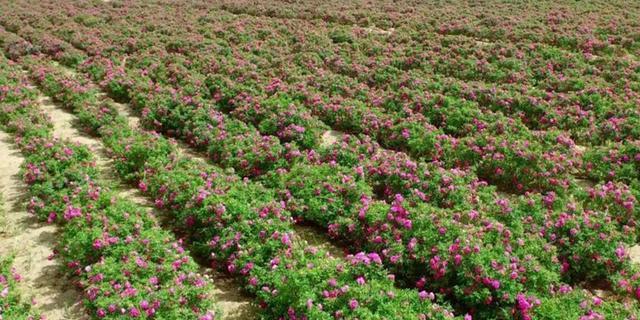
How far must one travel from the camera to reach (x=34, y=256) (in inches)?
364

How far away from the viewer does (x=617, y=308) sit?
24.7ft

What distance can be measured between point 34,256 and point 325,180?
5.32 metres

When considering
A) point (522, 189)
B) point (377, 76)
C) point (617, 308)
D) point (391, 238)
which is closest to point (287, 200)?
point (391, 238)

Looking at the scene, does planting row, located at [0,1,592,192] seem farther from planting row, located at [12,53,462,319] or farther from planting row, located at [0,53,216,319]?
planting row, located at [0,53,216,319]

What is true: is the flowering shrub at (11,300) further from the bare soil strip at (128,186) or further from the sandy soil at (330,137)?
the sandy soil at (330,137)

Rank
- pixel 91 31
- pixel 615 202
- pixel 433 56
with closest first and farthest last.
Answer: pixel 615 202 → pixel 433 56 → pixel 91 31

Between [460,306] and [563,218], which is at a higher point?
[563,218]

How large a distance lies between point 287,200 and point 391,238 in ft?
7.83

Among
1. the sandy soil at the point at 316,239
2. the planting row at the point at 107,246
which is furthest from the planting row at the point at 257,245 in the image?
the planting row at the point at 107,246

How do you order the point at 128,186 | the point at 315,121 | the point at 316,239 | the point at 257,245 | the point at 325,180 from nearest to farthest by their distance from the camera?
the point at 257,245 → the point at 316,239 → the point at 325,180 → the point at 128,186 → the point at 315,121

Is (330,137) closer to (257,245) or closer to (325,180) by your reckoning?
(325,180)

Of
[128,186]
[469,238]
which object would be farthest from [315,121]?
[469,238]

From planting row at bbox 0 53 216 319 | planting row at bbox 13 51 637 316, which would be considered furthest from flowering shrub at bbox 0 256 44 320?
planting row at bbox 13 51 637 316

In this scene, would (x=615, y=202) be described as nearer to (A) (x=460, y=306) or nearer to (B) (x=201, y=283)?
(A) (x=460, y=306)
